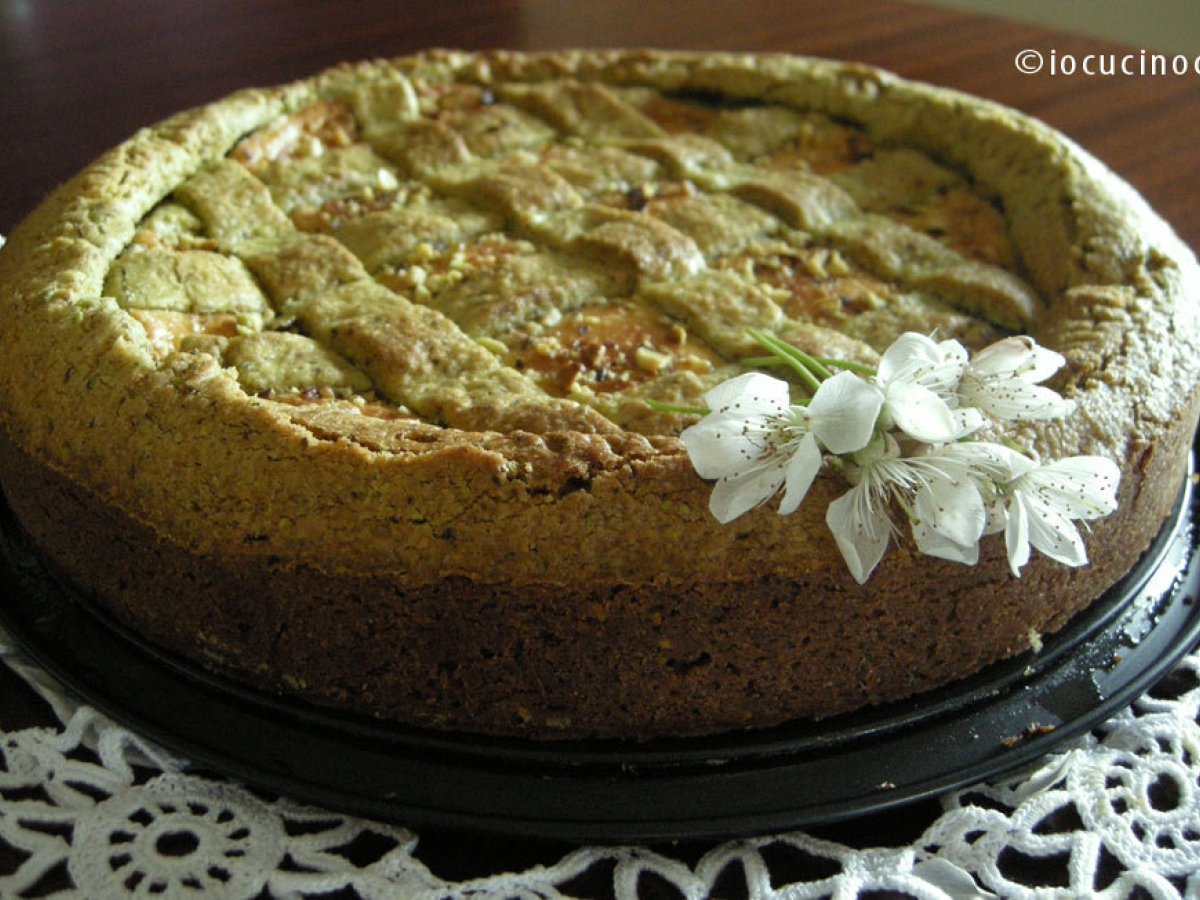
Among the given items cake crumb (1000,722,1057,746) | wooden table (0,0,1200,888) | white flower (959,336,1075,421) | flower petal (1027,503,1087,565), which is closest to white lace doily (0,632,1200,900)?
cake crumb (1000,722,1057,746)

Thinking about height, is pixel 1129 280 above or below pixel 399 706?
above

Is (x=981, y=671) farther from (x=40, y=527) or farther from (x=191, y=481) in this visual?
(x=40, y=527)

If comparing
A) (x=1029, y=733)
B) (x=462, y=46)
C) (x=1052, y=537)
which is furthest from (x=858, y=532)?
(x=462, y=46)

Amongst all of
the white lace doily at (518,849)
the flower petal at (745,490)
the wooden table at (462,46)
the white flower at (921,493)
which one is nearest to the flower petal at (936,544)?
the white flower at (921,493)

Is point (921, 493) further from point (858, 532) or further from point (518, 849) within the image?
point (518, 849)

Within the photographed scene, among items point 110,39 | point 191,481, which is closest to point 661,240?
point 191,481

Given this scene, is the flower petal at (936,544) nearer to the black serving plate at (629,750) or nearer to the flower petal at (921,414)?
the flower petal at (921,414)

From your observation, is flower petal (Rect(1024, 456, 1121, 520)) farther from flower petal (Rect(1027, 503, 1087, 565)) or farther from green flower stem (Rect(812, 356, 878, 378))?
green flower stem (Rect(812, 356, 878, 378))
